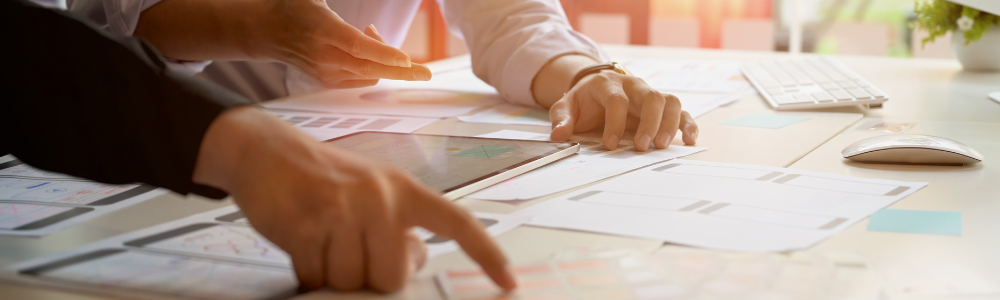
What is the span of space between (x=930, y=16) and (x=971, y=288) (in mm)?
1325

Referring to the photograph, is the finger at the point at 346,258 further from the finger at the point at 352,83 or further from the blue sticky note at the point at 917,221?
the finger at the point at 352,83

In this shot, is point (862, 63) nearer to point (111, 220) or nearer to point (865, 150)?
point (865, 150)

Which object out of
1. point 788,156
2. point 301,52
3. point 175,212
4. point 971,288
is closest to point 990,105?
point 788,156

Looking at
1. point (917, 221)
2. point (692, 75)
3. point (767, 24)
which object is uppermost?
point (917, 221)

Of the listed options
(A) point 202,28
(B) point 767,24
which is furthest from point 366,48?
(B) point 767,24

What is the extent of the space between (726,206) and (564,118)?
0.36 m

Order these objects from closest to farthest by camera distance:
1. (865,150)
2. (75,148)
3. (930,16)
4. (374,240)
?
(374,240) < (75,148) < (865,150) < (930,16)

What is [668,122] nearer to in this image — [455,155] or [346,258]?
[455,155]

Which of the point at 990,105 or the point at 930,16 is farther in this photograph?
the point at 930,16

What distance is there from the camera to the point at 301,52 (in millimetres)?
981

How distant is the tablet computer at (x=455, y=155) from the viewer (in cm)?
72

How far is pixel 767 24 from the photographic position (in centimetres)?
425

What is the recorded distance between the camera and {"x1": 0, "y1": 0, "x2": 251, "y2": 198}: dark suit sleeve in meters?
0.51

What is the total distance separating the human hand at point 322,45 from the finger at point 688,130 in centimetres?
31
